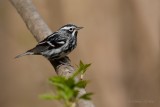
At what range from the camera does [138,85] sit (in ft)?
15.7

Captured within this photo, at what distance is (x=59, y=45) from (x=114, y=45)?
123 centimetres

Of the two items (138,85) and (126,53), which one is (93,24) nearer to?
(126,53)

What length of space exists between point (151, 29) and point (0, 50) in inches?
68.9

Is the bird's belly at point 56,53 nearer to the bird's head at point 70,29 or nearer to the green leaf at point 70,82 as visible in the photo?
the bird's head at point 70,29

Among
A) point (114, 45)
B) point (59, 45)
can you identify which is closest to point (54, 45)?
point (59, 45)

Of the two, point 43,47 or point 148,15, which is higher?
Result: point 148,15

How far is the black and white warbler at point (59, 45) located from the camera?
3625 millimetres

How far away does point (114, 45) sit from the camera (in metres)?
4.93

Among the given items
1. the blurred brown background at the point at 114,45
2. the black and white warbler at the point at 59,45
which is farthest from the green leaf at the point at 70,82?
the blurred brown background at the point at 114,45

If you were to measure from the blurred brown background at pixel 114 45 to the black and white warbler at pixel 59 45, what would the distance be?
0.79 metres

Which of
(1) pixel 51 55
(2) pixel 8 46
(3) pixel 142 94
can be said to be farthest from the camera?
(2) pixel 8 46

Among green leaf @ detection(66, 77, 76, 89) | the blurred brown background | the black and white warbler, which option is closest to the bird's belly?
the black and white warbler

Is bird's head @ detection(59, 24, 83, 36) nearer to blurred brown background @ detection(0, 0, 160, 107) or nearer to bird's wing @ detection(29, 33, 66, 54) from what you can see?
bird's wing @ detection(29, 33, 66, 54)

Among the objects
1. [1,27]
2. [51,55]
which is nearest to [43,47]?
[51,55]
